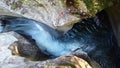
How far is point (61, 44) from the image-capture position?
15.0ft

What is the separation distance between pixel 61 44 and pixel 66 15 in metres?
0.81

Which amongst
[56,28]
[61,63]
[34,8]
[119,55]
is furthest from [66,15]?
[119,55]

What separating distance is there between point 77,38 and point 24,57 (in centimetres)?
165

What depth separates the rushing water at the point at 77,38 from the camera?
174 inches

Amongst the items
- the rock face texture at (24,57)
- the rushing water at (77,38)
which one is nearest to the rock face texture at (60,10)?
the rushing water at (77,38)

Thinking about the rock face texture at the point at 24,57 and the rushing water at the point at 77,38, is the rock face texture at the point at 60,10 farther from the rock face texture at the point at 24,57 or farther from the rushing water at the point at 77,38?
the rock face texture at the point at 24,57

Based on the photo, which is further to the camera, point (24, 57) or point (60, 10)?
point (60, 10)

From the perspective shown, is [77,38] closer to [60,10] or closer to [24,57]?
[60,10]

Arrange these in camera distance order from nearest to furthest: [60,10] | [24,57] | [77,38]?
[24,57]
[60,10]
[77,38]

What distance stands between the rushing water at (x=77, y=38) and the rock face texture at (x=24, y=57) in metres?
0.36

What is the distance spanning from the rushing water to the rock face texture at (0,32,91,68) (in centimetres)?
36

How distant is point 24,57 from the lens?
3.48 metres

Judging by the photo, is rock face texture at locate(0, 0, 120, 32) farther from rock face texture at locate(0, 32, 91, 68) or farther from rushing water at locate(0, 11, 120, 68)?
rock face texture at locate(0, 32, 91, 68)

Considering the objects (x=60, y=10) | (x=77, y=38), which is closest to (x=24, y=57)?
(x=60, y=10)
